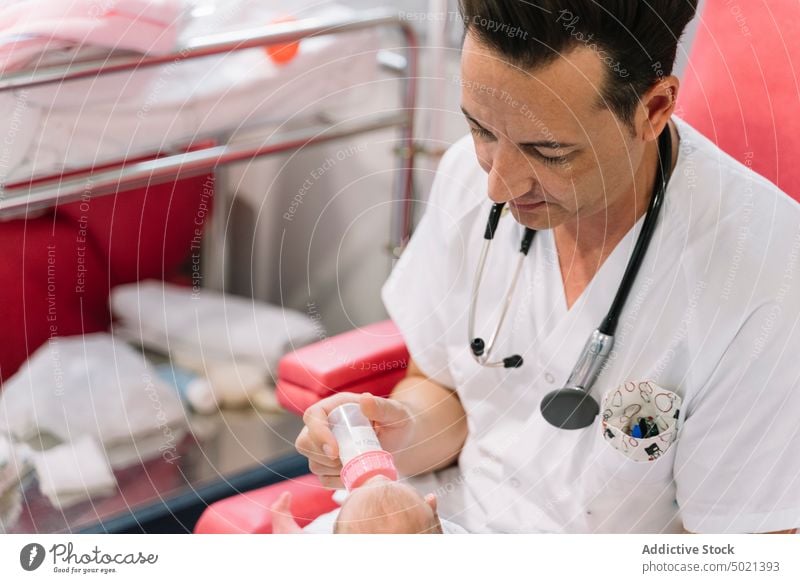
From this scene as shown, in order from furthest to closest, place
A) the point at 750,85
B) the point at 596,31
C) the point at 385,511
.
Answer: the point at 750,85 → the point at 385,511 → the point at 596,31

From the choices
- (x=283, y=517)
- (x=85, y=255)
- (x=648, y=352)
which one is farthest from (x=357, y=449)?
(x=85, y=255)

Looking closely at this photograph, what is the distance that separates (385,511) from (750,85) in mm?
557

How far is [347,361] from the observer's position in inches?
43.3

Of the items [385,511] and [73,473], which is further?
[73,473]

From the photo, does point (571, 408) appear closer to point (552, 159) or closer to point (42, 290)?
point (552, 159)

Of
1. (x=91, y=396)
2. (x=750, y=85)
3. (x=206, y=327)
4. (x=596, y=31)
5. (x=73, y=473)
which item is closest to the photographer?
(x=596, y=31)

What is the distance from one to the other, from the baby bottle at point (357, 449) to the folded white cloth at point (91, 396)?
39 cm

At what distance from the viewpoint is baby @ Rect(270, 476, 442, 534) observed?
34.3 inches

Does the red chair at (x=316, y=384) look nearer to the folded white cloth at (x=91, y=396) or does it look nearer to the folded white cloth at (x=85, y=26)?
the folded white cloth at (x=91, y=396)

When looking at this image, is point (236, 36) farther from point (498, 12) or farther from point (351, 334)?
point (498, 12)

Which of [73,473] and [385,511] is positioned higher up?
[385,511]

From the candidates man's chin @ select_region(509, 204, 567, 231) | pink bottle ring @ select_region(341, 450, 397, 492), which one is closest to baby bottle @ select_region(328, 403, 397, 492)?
pink bottle ring @ select_region(341, 450, 397, 492)

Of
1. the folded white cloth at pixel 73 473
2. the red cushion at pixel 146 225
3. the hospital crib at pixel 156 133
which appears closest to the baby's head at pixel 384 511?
the folded white cloth at pixel 73 473

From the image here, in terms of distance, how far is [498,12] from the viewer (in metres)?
0.78
